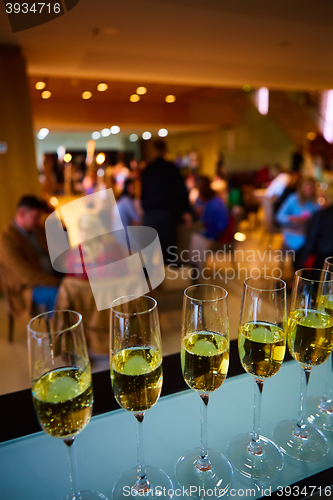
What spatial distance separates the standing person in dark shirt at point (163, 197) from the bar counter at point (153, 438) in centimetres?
339

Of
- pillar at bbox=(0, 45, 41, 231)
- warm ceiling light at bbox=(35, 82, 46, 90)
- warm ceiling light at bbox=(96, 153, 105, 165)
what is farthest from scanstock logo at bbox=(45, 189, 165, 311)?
warm ceiling light at bbox=(96, 153, 105, 165)

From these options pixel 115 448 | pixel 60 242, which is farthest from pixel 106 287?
pixel 115 448

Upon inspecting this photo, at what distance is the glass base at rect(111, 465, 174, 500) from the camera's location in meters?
0.57

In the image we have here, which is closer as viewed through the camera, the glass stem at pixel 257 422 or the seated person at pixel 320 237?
the glass stem at pixel 257 422

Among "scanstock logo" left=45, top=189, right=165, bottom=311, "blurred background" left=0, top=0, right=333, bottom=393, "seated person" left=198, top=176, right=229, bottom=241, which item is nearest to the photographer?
"blurred background" left=0, top=0, right=333, bottom=393

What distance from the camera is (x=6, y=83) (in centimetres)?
402

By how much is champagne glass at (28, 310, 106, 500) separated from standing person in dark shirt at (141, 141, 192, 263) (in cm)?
363

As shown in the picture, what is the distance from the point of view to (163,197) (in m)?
4.34

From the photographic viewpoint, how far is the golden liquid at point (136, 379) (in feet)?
1.85

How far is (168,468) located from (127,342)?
0.81 feet

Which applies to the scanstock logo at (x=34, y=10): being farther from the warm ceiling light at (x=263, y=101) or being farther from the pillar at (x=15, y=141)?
the warm ceiling light at (x=263, y=101)

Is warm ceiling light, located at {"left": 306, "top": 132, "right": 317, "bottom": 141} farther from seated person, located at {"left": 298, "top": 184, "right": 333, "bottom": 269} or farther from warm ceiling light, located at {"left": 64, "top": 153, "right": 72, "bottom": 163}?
seated person, located at {"left": 298, "top": 184, "right": 333, "bottom": 269}

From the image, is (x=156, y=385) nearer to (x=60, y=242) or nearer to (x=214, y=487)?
(x=214, y=487)

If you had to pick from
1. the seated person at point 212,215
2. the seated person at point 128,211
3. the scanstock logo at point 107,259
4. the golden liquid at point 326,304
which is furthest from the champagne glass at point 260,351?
the seated person at point 128,211
